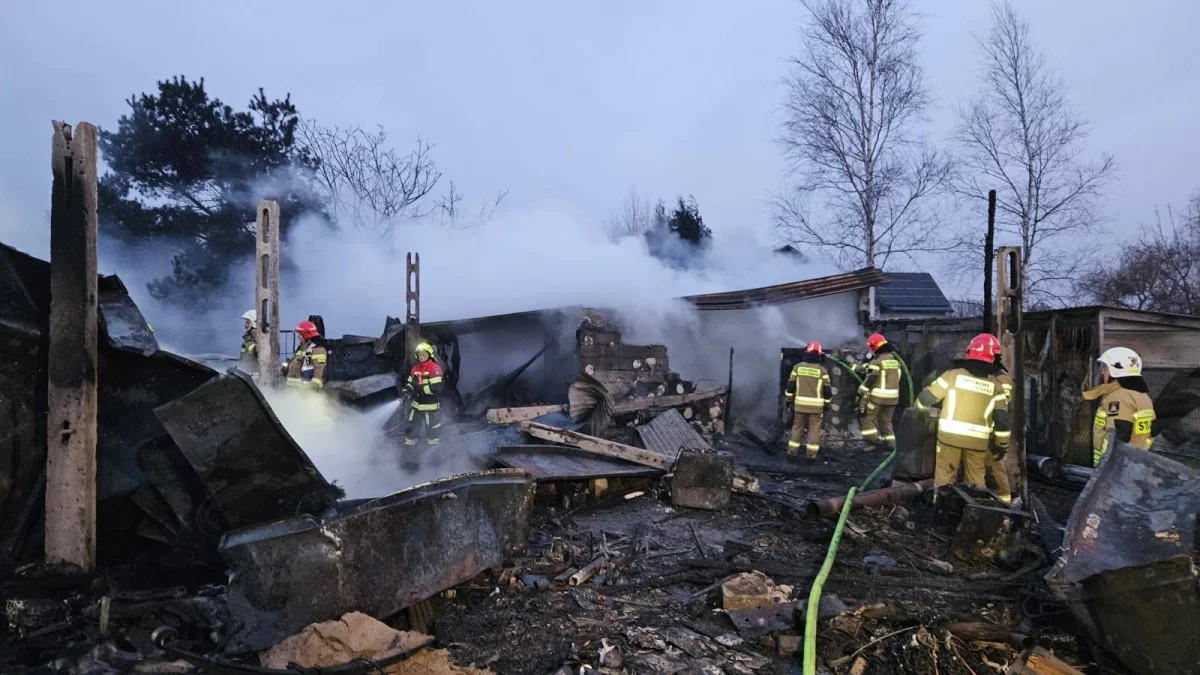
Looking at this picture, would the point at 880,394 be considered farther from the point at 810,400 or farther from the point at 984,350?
the point at 984,350

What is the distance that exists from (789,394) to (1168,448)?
186 inches

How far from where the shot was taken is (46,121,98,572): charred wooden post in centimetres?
364

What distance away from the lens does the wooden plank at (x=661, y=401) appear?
10906 mm

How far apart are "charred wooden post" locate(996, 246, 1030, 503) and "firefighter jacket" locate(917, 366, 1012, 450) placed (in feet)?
2.14

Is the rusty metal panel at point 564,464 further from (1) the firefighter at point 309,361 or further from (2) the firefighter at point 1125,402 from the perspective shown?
(2) the firefighter at point 1125,402

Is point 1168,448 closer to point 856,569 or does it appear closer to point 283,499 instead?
point 856,569

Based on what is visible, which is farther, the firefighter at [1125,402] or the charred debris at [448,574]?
the firefighter at [1125,402]

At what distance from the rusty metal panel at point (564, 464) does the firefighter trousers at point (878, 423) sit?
14.2ft

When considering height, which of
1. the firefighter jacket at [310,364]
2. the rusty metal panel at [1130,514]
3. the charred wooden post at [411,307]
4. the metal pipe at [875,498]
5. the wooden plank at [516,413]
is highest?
the charred wooden post at [411,307]

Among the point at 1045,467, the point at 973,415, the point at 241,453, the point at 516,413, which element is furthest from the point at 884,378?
the point at 241,453

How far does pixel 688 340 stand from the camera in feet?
47.2

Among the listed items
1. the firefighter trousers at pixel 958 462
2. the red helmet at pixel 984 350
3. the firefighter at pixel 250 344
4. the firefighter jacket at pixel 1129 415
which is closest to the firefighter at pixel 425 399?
the firefighter at pixel 250 344

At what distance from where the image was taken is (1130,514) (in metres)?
3.79

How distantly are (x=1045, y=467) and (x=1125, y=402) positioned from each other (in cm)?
314
